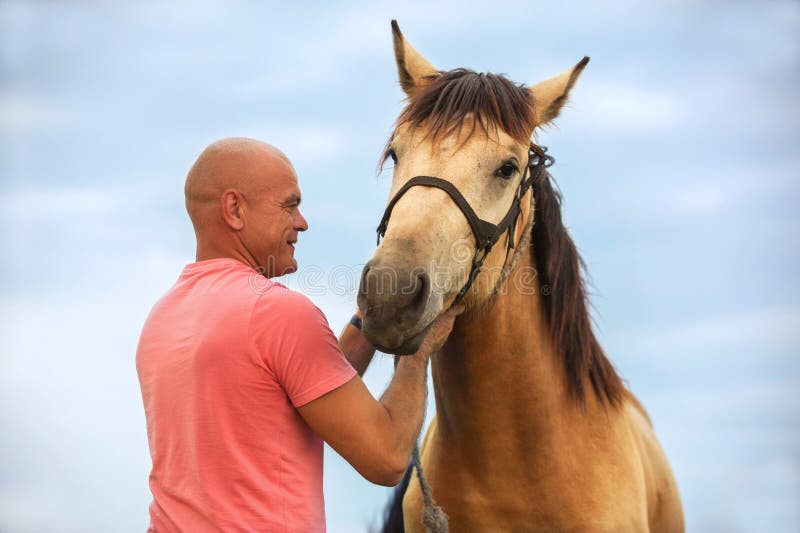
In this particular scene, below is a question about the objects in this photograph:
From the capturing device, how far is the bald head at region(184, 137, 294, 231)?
2562 millimetres

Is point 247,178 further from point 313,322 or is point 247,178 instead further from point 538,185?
point 538,185

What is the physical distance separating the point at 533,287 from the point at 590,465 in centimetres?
77

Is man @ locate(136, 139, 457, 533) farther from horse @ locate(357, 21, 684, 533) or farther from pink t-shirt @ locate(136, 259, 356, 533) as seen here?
horse @ locate(357, 21, 684, 533)

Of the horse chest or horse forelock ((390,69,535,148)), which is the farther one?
the horse chest

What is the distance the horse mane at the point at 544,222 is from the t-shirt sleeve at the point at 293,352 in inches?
37.7

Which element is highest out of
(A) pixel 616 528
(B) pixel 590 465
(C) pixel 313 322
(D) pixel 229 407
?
(C) pixel 313 322

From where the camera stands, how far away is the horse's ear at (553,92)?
337 cm

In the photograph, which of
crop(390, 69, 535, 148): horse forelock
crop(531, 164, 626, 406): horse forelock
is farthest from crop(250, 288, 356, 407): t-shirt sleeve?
crop(531, 164, 626, 406): horse forelock

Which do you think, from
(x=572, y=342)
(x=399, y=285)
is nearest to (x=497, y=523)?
(x=572, y=342)

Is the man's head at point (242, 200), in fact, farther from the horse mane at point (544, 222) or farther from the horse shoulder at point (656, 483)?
the horse shoulder at point (656, 483)

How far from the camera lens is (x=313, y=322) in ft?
7.80

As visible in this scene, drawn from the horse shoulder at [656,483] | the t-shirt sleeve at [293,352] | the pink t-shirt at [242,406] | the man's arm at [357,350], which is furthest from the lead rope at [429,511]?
the horse shoulder at [656,483]

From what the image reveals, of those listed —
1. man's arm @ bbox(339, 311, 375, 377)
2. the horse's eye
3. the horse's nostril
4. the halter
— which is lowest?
man's arm @ bbox(339, 311, 375, 377)

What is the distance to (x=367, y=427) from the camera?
233 cm
